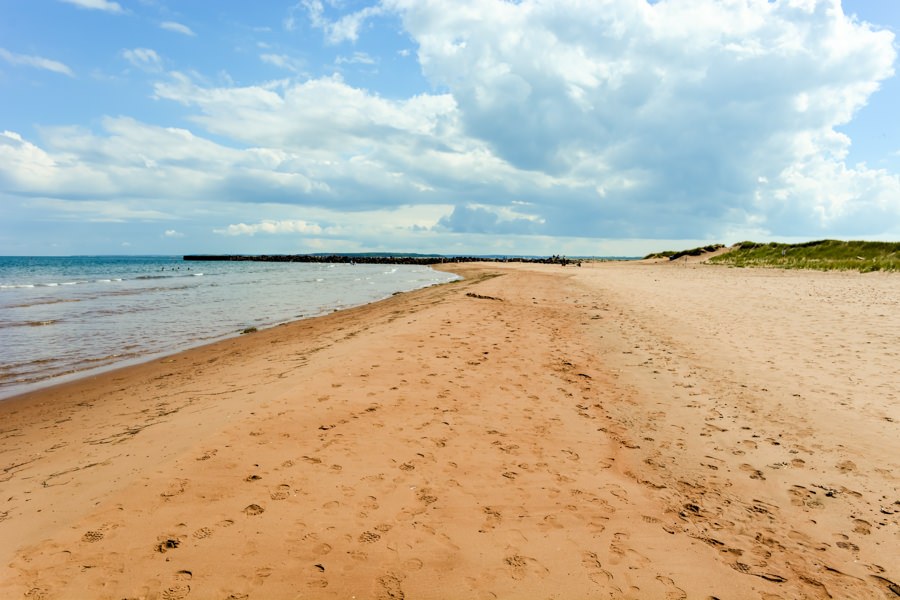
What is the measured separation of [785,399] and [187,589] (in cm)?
969

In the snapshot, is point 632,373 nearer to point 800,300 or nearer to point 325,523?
point 325,523

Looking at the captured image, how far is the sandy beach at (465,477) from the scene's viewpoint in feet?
12.6

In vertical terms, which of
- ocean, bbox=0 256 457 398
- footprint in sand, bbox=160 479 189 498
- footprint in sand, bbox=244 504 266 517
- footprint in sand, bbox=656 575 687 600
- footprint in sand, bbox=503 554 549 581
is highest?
footprint in sand, bbox=160 479 189 498

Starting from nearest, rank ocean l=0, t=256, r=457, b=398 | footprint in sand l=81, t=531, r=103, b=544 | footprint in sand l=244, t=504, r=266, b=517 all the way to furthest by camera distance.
→ footprint in sand l=81, t=531, r=103, b=544, footprint in sand l=244, t=504, r=266, b=517, ocean l=0, t=256, r=457, b=398

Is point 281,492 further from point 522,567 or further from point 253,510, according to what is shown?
point 522,567

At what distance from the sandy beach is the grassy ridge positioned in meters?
33.6

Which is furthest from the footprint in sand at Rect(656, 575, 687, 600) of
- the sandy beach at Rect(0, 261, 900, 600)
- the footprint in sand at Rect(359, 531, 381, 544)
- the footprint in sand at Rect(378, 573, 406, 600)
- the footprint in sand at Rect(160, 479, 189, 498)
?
the footprint in sand at Rect(160, 479, 189, 498)

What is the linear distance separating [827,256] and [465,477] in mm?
58791

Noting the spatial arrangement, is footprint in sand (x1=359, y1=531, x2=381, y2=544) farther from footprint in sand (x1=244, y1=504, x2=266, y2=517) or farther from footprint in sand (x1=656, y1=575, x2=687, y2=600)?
footprint in sand (x1=656, y1=575, x2=687, y2=600)

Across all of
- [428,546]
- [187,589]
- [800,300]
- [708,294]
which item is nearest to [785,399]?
[428,546]

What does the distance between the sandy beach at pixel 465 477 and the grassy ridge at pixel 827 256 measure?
110 ft

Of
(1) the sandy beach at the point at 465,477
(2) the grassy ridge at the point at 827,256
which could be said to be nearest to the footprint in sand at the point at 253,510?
→ (1) the sandy beach at the point at 465,477

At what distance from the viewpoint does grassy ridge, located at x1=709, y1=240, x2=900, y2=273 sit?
36.2 metres

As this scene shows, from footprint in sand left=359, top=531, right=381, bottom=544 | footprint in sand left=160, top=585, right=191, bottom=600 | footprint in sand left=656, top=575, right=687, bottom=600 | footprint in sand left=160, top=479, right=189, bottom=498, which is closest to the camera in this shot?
footprint in sand left=160, top=585, right=191, bottom=600
